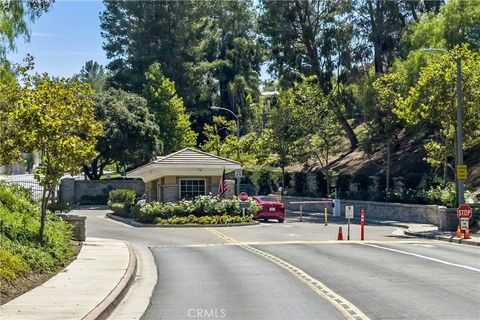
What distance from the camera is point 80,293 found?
1326 centimetres

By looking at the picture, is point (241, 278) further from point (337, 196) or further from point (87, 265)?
point (337, 196)

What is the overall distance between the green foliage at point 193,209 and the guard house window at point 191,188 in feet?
7.78

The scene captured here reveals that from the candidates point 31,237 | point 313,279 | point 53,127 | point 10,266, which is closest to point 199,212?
point 53,127

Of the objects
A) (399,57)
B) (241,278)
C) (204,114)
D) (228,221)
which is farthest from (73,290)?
(204,114)

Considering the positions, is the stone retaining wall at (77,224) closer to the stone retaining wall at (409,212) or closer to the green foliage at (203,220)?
the green foliage at (203,220)

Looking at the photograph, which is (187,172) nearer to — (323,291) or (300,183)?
(300,183)

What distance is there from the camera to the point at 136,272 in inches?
709

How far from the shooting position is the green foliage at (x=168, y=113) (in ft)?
230

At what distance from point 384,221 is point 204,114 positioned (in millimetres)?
41556

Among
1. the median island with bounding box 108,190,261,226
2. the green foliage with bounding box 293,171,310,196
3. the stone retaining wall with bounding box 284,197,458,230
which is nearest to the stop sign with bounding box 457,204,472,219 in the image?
the stone retaining wall with bounding box 284,197,458,230

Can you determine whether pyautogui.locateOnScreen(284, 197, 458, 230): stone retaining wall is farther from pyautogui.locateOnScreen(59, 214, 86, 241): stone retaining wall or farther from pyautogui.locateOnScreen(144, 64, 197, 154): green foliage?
A: pyautogui.locateOnScreen(144, 64, 197, 154): green foliage

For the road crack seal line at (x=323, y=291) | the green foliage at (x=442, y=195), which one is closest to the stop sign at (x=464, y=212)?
the green foliage at (x=442, y=195)

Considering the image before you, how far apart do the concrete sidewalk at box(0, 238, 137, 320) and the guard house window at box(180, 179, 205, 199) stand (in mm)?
21766

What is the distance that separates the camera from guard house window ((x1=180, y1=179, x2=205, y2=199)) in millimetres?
41906
